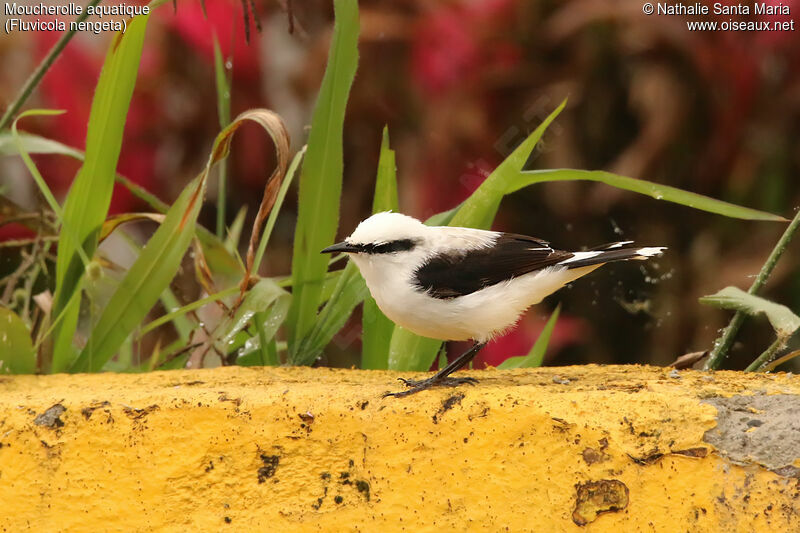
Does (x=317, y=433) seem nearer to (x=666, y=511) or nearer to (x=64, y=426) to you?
(x=64, y=426)

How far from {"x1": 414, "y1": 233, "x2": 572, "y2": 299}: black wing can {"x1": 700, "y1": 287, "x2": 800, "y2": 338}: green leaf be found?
0.38 meters

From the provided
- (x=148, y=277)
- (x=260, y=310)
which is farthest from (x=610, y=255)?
(x=148, y=277)

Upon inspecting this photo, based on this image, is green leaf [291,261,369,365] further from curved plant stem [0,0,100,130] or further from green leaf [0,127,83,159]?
curved plant stem [0,0,100,130]

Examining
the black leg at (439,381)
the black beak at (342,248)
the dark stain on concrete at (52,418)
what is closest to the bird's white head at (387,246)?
the black beak at (342,248)

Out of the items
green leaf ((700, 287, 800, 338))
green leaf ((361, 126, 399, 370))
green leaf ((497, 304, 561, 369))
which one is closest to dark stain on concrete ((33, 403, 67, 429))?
green leaf ((361, 126, 399, 370))

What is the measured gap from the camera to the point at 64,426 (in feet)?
6.89

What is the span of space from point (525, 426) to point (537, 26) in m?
2.12

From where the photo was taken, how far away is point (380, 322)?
2834mm

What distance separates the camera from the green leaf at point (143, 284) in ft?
8.85

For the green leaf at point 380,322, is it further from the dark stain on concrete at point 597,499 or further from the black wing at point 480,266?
the dark stain on concrete at point 597,499

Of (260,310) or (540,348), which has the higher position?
(260,310)

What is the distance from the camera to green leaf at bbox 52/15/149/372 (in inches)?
106

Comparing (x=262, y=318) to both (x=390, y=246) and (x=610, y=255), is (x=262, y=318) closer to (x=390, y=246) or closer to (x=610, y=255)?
(x=390, y=246)

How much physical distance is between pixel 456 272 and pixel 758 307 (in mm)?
697
